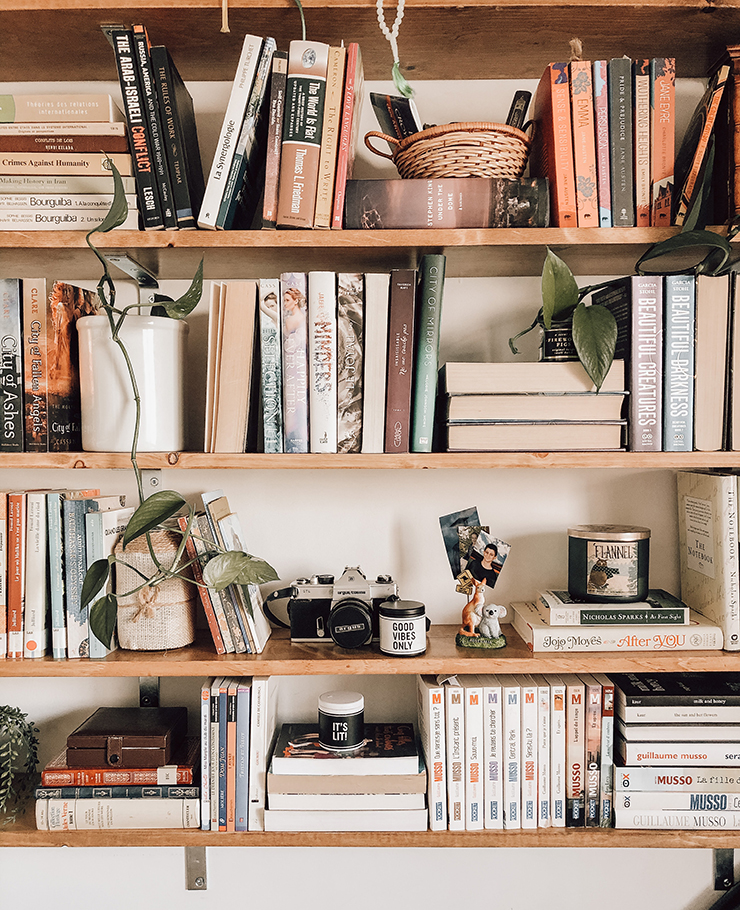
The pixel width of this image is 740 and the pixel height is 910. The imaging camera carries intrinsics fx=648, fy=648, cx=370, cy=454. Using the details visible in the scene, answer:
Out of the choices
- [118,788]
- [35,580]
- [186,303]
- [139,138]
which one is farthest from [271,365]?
[118,788]

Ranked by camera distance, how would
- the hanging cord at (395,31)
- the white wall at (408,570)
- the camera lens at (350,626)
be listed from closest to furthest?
the hanging cord at (395,31)
the camera lens at (350,626)
the white wall at (408,570)

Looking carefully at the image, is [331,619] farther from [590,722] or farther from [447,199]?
[447,199]

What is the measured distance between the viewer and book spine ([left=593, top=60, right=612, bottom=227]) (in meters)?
0.92

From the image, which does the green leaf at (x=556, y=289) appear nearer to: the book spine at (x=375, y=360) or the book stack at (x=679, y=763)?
the book spine at (x=375, y=360)

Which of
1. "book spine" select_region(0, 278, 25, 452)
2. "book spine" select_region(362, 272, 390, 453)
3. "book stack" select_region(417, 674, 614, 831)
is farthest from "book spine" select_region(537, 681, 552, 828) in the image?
"book spine" select_region(0, 278, 25, 452)

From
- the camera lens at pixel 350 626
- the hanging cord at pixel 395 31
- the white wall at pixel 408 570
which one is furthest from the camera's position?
the white wall at pixel 408 570

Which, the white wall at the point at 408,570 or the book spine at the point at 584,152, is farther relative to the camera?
the white wall at the point at 408,570

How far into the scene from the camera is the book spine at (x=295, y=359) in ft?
3.07

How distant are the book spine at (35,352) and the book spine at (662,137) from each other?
0.90 meters

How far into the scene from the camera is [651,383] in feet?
3.07

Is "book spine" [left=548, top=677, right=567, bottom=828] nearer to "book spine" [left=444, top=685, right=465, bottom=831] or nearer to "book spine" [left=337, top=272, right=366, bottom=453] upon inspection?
"book spine" [left=444, top=685, right=465, bottom=831]

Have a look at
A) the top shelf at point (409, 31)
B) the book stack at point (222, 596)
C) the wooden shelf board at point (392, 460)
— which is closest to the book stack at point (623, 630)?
the wooden shelf board at point (392, 460)

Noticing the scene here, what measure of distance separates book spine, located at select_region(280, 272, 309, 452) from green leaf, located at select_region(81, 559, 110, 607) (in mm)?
309

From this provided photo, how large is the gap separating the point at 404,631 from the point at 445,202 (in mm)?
630
